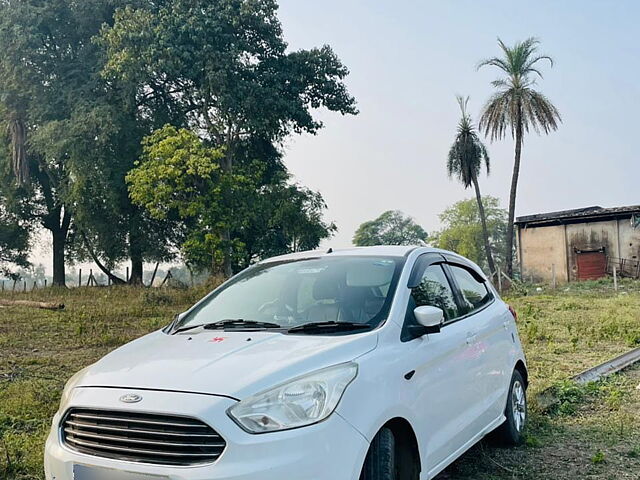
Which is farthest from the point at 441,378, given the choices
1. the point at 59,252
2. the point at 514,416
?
the point at 59,252

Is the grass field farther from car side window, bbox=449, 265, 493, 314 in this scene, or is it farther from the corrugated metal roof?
the corrugated metal roof

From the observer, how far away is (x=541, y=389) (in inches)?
276

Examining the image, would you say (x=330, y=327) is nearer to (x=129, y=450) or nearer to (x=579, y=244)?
(x=129, y=450)

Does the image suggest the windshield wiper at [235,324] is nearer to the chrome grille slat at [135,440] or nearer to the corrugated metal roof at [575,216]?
the chrome grille slat at [135,440]

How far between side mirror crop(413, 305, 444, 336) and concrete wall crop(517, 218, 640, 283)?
34.4m

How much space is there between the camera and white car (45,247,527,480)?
279 centimetres

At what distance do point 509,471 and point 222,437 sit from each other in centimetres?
270

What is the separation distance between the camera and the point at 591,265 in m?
35.8

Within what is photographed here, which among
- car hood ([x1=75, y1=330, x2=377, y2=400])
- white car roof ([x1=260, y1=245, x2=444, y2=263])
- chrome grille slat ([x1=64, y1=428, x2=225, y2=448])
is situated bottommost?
chrome grille slat ([x1=64, y1=428, x2=225, y2=448])

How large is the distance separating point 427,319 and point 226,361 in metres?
1.24

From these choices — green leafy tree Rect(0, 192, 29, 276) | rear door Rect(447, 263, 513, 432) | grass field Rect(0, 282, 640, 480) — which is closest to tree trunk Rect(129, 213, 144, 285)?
green leafy tree Rect(0, 192, 29, 276)

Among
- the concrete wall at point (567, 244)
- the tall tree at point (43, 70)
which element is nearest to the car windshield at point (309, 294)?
the tall tree at point (43, 70)

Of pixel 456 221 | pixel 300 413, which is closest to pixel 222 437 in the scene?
pixel 300 413

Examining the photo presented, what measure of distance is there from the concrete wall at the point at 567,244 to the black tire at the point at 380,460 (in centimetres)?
3511
